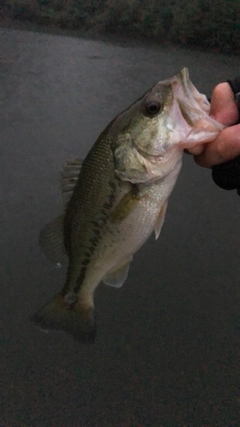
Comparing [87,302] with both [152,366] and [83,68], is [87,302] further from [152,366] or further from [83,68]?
[83,68]

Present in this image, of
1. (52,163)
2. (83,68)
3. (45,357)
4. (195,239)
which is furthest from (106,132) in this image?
(83,68)

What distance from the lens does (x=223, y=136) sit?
5.57ft

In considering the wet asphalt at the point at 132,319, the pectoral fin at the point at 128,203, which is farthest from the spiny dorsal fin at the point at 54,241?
the wet asphalt at the point at 132,319

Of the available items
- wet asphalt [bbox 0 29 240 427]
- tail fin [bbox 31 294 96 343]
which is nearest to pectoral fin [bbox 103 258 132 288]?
tail fin [bbox 31 294 96 343]

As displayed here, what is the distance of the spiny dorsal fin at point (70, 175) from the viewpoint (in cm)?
194

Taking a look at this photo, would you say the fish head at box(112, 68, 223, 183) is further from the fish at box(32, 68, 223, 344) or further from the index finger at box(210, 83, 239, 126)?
the index finger at box(210, 83, 239, 126)

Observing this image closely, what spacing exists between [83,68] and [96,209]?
7.03m

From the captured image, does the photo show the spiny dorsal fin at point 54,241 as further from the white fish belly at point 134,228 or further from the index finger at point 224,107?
the index finger at point 224,107

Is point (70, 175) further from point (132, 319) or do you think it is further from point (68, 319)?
point (132, 319)

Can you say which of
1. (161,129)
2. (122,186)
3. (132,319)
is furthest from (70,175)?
(132,319)

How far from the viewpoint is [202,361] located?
3.17 metres

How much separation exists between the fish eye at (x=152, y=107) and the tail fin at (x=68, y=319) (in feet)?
3.03

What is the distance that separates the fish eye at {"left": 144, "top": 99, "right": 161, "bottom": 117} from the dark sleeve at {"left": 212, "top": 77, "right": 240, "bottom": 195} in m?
0.37

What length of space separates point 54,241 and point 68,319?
14.3 inches
